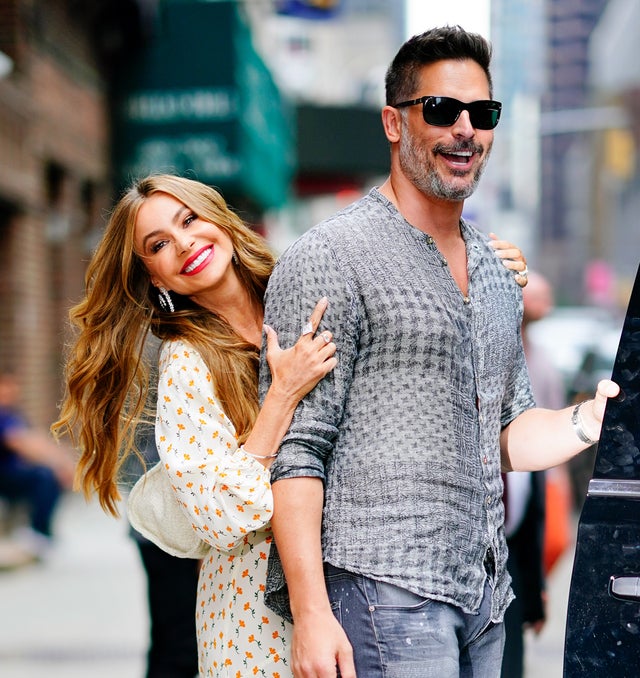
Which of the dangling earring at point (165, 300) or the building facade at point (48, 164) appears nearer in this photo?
the dangling earring at point (165, 300)

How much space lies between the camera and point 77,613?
7586 mm

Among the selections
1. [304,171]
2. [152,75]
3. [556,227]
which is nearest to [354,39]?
[304,171]

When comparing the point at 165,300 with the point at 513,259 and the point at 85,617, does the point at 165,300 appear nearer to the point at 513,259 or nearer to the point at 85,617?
the point at 513,259

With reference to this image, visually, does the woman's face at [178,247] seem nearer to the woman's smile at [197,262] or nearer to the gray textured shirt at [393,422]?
the woman's smile at [197,262]

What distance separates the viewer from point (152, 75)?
1171 centimetres

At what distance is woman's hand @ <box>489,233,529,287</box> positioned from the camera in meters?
2.90

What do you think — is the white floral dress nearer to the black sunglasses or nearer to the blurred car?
the black sunglasses

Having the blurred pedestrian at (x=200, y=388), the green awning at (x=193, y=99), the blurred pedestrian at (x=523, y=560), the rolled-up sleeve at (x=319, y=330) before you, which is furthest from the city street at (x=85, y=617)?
the green awning at (x=193, y=99)

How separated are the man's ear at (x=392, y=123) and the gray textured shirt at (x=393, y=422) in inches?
9.4

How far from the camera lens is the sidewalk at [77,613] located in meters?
6.31

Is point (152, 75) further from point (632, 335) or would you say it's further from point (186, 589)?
point (632, 335)

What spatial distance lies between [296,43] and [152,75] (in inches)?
1433

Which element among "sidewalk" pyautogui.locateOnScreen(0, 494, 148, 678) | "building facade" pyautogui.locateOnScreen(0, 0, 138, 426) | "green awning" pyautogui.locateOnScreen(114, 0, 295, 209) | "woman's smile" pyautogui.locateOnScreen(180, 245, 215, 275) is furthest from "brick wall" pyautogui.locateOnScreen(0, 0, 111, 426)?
"woman's smile" pyautogui.locateOnScreen(180, 245, 215, 275)

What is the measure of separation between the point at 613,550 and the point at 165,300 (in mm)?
1285
